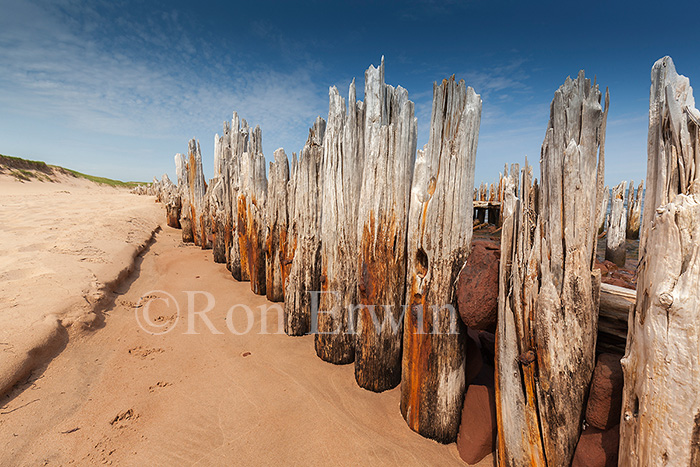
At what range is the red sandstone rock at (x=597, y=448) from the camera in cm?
162

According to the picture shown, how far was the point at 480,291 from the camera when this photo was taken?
2.14m

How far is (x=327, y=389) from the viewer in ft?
9.77

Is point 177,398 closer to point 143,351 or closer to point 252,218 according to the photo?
point 143,351

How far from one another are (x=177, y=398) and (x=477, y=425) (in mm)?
2569

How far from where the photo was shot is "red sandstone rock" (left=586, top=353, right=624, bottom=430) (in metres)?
1.63

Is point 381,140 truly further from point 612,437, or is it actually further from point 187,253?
point 187,253

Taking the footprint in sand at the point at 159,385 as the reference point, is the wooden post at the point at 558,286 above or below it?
above

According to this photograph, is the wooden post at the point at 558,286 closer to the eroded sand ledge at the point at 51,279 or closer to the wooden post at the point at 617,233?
the eroded sand ledge at the point at 51,279

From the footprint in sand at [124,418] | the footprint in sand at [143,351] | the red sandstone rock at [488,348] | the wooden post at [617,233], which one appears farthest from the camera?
the wooden post at [617,233]

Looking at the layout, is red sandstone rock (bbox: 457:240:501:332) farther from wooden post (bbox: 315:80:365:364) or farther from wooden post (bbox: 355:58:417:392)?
wooden post (bbox: 315:80:365:364)

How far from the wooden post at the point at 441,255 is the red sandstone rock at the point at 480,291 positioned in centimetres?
10

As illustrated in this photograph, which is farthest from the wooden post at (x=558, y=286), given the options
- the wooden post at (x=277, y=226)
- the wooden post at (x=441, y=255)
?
the wooden post at (x=277, y=226)

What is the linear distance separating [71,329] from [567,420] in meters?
4.59
